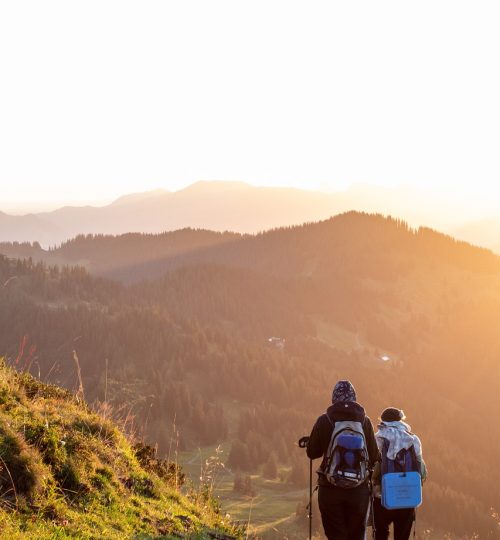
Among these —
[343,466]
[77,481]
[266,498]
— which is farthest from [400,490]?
[266,498]

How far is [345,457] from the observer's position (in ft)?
28.2

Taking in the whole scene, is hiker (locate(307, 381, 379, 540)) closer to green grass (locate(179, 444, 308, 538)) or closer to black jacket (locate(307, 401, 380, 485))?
black jacket (locate(307, 401, 380, 485))

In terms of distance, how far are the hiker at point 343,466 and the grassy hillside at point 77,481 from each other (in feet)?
7.55

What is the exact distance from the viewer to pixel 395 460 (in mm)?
9648

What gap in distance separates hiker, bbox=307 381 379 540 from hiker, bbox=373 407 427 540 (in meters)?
0.75

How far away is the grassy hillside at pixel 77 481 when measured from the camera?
780 cm

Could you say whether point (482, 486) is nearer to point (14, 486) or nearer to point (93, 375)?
point (93, 375)

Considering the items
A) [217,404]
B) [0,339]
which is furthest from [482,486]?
[0,339]

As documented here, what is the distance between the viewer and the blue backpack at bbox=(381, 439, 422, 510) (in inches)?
373

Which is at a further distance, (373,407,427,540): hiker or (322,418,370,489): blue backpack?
(373,407,427,540): hiker

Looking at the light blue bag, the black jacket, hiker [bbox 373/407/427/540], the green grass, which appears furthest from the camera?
the green grass

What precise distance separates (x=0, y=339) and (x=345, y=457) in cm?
20145

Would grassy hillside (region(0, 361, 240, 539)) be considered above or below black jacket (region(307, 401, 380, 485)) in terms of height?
below

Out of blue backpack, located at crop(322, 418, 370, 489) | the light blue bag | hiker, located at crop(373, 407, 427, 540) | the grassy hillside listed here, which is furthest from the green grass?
blue backpack, located at crop(322, 418, 370, 489)
